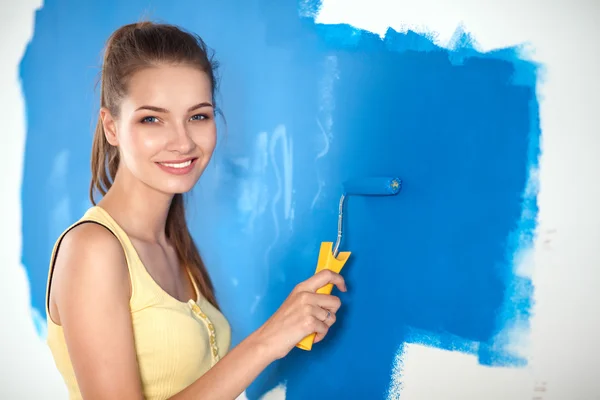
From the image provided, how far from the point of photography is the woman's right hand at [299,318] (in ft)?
2.73

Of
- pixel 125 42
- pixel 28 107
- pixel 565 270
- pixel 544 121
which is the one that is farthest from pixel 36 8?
pixel 565 270

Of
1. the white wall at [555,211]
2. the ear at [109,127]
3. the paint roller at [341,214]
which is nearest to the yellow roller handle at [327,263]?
the paint roller at [341,214]

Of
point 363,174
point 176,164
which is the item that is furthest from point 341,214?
point 176,164

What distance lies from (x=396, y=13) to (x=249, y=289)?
588mm

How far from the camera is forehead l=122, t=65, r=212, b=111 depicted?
89 centimetres

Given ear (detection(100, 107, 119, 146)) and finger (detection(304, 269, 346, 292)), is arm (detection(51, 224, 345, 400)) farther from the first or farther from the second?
ear (detection(100, 107, 119, 146))

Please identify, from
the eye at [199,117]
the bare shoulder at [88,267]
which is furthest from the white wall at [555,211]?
the bare shoulder at [88,267]

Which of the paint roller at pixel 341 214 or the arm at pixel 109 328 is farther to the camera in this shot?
the paint roller at pixel 341 214

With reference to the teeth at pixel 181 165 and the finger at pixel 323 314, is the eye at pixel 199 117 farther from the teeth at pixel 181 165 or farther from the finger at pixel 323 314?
the finger at pixel 323 314

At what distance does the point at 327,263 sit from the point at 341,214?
0.10 m

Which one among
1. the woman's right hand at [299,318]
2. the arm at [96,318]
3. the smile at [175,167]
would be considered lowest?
the arm at [96,318]

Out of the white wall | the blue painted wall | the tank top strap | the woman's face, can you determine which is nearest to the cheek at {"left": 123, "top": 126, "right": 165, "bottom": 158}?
the woman's face

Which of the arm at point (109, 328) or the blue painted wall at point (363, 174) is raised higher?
the blue painted wall at point (363, 174)

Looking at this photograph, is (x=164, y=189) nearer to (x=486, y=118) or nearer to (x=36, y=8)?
(x=486, y=118)
